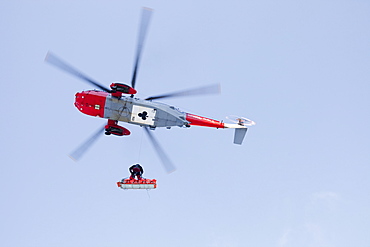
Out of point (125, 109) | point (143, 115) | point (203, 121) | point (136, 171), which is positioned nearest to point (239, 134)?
point (203, 121)

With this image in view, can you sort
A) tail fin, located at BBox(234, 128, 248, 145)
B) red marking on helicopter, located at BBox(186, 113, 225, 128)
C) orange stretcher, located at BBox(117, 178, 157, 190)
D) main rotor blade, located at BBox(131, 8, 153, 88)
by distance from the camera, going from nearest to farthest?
main rotor blade, located at BBox(131, 8, 153, 88), orange stretcher, located at BBox(117, 178, 157, 190), red marking on helicopter, located at BBox(186, 113, 225, 128), tail fin, located at BBox(234, 128, 248, 145)

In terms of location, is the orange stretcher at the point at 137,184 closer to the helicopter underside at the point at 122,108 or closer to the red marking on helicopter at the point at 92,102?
the helicopter underside at the point at 122,108

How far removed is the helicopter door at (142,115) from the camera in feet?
103

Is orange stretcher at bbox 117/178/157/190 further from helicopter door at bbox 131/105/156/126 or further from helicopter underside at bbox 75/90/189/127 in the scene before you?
helicopter door at bbox 131/105/156/126

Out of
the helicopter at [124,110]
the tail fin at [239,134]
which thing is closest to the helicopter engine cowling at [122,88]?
the helicopter at [124,110]

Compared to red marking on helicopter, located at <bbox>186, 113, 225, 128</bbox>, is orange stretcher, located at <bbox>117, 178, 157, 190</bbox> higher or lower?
lower

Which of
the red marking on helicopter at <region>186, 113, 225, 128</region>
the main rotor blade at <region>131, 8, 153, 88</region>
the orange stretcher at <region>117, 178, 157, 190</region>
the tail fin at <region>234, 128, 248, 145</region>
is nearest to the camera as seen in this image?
the main rotor blade at <region>131, 8, 153, 88</region>

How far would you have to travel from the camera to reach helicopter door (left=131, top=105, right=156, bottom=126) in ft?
103

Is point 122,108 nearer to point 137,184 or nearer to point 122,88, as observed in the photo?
point 122,88

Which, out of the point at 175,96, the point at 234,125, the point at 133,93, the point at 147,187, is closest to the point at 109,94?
the point at 133,93

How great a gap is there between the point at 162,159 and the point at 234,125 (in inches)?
231

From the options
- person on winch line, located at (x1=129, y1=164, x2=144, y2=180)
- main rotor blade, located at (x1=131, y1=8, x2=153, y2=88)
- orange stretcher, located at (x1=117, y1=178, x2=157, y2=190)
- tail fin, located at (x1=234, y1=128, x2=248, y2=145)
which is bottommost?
orange stretcher, located at (x1=117, y1=178, x2=157, y2=190)

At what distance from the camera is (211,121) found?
33750mm

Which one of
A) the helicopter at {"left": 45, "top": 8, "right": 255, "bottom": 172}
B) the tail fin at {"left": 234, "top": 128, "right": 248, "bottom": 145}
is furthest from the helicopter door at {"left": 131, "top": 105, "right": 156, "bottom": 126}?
the tail fin at {"left": 234, "top": 128, "right": 248, "bottom": 145}
